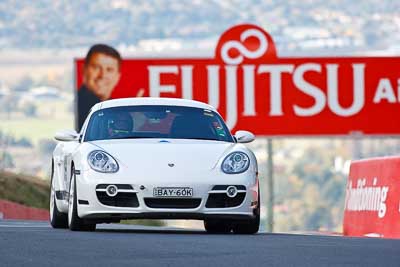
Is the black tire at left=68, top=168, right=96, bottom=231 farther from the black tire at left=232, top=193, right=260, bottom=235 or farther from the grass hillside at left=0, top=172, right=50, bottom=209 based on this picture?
the grass hillside at left=0, top=172, right=50, bottom=209

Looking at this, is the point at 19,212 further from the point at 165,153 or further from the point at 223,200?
the point at 223,200

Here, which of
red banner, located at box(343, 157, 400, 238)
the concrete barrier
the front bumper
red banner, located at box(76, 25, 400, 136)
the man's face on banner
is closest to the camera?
the front bumper

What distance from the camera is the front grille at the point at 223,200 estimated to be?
654 inches

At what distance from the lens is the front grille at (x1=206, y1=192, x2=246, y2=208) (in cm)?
1661

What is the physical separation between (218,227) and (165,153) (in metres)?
1.43

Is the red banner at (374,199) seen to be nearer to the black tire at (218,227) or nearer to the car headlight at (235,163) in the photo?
the black tire at (218,227)

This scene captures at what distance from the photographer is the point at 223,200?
16703 millimetres

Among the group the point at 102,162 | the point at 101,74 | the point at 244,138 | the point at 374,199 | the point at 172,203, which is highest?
the point at 244,138

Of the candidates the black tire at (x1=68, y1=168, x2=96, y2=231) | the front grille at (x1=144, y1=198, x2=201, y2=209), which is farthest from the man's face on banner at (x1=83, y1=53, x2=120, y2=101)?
the front grille at (x1=144, y1=198, x2=201, y2=209)

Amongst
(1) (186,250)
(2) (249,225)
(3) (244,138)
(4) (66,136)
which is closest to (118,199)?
(2) (249,225)

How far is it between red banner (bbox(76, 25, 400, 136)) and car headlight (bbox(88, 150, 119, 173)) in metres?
27.4

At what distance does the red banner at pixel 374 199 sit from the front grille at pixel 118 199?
403 centimetres

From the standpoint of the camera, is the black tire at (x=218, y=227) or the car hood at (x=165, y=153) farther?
the black tire at (x=218, y=227)

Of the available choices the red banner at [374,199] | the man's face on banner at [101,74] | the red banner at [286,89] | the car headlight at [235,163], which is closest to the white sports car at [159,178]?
the car headlight at [235,163]
